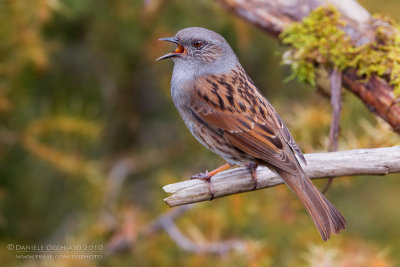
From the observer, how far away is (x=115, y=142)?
280 inches

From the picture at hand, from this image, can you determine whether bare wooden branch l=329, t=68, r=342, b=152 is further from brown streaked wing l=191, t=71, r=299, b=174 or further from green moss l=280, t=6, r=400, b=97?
brown streaked wing l=191, t=71, r=299, b=174

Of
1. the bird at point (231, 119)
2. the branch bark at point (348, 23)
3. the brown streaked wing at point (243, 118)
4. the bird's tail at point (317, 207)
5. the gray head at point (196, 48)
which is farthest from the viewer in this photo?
the gray head at point (196, 48)

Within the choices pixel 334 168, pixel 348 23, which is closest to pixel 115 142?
pixel 348 23

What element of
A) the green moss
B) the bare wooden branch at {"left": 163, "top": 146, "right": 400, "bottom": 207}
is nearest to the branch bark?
the green moss

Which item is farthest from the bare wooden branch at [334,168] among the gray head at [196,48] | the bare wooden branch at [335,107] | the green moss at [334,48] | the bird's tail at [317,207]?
the gray head at [196,48]

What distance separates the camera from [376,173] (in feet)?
14.4

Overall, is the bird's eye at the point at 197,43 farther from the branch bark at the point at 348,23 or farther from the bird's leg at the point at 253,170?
the bird's leg at the point at 253,170

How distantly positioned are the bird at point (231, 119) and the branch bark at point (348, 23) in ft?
1.89

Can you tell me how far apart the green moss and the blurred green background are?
20.8 inches

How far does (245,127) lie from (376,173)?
925 millimetres

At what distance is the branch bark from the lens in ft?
15.9

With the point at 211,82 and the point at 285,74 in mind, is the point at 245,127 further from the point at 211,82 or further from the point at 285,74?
the point at 285,74

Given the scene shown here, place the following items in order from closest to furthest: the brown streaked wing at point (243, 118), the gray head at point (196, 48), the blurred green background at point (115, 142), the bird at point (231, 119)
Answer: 1. the bird at point (231, 119)
2. the brown streaked wing at point (243, 118)
3. the gray head at point (196, 48)
4. the blurred green background at point (115, 142)

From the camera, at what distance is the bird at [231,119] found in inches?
169
